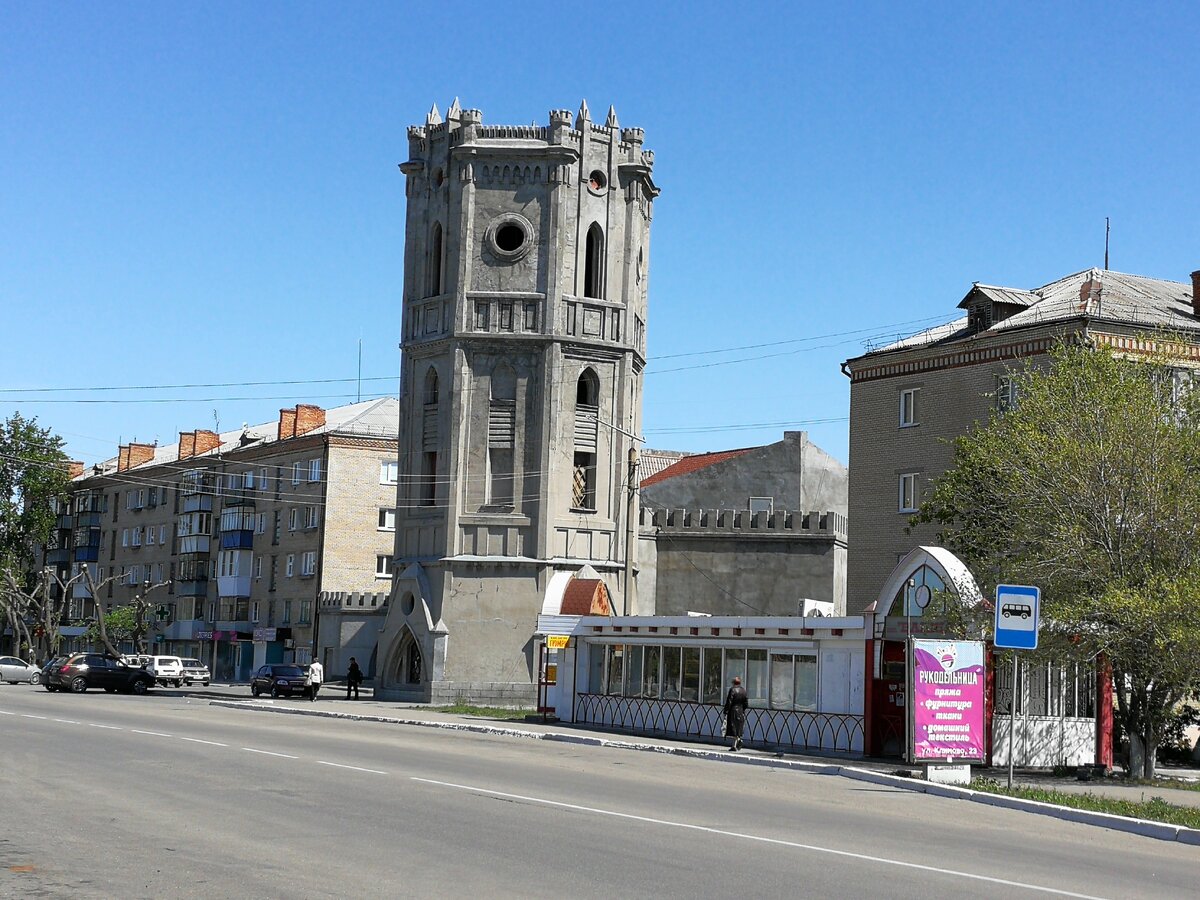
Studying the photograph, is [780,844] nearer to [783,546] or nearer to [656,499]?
[783,546]

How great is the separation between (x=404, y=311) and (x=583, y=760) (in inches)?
1288

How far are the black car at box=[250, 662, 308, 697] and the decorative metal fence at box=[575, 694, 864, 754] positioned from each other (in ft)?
66.6

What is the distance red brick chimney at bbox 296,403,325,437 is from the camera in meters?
79.1

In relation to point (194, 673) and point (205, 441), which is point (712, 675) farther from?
point (205, 441)

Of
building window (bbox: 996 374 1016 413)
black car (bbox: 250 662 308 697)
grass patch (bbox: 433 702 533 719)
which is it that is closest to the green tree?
building window (bbox: 996 374 1016 413)

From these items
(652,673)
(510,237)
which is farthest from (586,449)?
(652,673)

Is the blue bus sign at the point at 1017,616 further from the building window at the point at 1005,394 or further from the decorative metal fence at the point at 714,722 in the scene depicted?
the building window at the point at 1005,394

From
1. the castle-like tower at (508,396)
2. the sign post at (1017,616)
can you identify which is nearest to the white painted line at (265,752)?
the sign post at (1017,616)

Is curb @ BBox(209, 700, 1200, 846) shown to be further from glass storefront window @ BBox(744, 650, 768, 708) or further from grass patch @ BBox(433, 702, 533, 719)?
grass patch @ BBox(433, 702, 533, 719)

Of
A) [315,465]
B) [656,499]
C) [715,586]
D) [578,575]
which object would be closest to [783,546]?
[715,586]

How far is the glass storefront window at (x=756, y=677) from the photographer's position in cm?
3341

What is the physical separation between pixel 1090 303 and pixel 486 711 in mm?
22341

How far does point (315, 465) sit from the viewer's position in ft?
246

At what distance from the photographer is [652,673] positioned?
37094 millimetres
